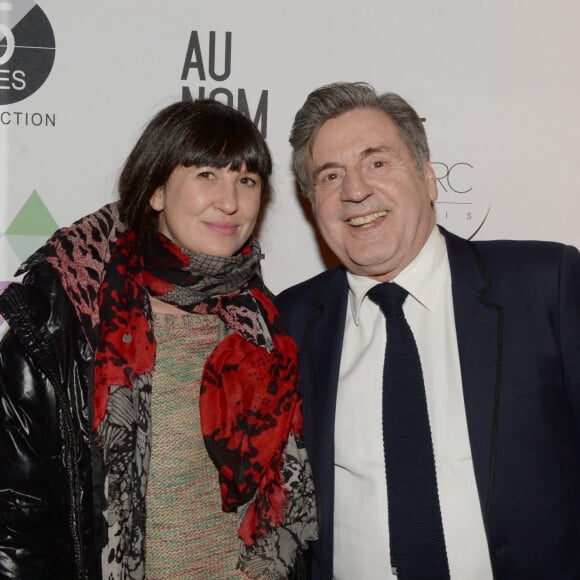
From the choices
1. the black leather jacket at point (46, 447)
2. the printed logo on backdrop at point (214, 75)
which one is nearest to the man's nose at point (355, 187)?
the printed logo on backdrop at point (214, 75)

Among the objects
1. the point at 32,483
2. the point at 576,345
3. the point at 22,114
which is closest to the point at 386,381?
the point at 576,345

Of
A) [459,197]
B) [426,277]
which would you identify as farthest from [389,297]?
[459,197]

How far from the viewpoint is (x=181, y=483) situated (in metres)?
1.83

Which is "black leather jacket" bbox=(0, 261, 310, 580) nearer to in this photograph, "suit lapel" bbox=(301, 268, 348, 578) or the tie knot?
"suit lapel" bbox=(301, 268, 348, 578)

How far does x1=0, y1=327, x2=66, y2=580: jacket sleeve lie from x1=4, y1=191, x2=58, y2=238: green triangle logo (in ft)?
3.00

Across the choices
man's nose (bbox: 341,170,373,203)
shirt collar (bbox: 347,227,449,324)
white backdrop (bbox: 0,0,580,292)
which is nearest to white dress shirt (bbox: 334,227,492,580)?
shirt collar (bbox: 347,227,449,324)

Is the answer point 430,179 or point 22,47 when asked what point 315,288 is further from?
point 22,47

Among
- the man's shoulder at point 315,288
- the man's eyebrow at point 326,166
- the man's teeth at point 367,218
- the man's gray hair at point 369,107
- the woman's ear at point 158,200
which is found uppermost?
the man's gray hair at point 369,107

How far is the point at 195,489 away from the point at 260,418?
0.26m

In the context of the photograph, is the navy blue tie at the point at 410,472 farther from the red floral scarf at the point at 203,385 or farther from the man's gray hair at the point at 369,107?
the man's gray hair at the point at 369,107

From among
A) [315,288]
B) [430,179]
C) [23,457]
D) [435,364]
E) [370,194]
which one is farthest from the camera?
[315,288]

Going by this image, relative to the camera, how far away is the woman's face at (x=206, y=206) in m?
1.93

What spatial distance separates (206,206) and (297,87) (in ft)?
2.78

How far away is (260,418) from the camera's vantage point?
197 cm
